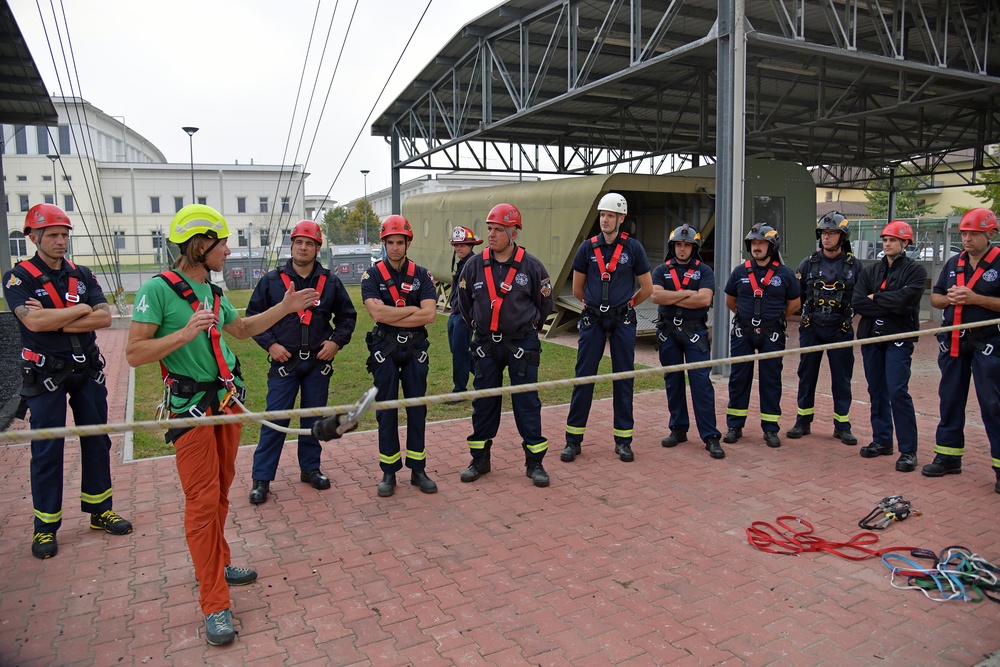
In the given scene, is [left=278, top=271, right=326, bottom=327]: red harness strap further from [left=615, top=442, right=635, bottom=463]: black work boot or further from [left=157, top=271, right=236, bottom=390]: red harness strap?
[left=615, top=442, right=635, bottom=463]: black work boot

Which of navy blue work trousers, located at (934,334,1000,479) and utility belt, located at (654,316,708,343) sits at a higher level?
utility belt, located at (654,316,708,343)

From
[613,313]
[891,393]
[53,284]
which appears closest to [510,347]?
[613,313]

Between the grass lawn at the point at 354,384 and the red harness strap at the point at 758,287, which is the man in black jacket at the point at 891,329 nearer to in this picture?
the red harness strap at the point at 758,287

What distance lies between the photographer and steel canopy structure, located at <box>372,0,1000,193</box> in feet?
39.8

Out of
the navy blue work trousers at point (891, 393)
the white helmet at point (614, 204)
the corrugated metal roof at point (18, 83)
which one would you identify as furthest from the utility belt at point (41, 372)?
the navy blue work trousers at point (891, 393)

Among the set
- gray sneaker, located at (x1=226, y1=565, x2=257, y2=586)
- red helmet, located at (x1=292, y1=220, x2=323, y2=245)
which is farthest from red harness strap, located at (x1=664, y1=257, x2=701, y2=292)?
gray sneaker, located at (x1=226, y1=565, x2=257, y2=586)

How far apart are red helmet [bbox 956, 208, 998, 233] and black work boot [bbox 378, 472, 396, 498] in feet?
15.4

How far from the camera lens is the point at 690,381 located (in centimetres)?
650

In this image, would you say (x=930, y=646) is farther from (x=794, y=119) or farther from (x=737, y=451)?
(x=794, y=119)

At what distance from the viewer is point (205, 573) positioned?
3.43m

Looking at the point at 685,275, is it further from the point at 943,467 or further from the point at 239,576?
the point at 239,576

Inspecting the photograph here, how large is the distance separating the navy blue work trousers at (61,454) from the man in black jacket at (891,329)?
19.5 feet

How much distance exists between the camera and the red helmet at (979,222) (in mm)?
5336

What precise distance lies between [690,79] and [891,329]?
13.3 m
